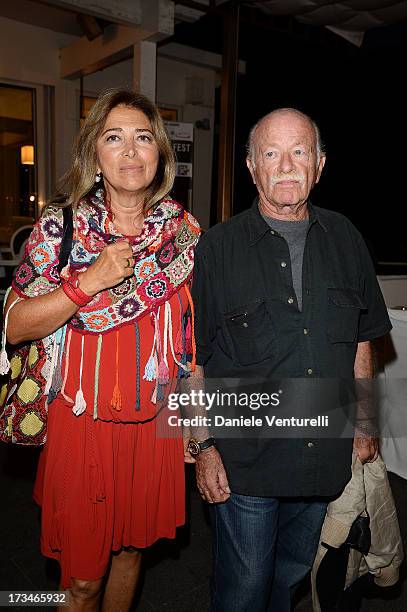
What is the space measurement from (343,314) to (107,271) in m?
0.67

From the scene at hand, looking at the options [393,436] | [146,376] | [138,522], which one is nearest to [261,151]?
[146,376]

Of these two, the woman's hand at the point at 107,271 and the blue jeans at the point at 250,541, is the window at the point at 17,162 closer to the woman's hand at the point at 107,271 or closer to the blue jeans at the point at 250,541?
the woman's hand at the point at 107,271

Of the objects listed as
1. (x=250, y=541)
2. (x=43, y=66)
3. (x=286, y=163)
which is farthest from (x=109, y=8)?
(x=250, y=541)

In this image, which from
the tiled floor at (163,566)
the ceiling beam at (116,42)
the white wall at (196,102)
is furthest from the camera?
the white wall at (196,102)

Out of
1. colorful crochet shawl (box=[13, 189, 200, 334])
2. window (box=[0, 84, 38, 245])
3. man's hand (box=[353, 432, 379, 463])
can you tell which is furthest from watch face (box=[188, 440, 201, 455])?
window (box=[0, 84, 38, 245])

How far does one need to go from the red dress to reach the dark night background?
18.1 ft

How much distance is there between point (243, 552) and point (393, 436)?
1869 millimetres

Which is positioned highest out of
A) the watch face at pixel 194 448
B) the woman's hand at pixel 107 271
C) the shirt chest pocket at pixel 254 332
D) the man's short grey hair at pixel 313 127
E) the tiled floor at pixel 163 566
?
the man's short grey hair at pixel 313 127

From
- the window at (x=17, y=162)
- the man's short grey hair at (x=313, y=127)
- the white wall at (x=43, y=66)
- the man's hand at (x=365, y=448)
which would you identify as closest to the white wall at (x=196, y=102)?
the white wall at (x=43, y=66)

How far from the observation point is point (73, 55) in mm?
6125

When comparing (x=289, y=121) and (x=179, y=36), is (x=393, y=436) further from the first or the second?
(x=179, y=36)

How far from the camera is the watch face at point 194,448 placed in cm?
153

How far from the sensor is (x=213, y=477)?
59.5 inches

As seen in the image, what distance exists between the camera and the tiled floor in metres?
2.03
